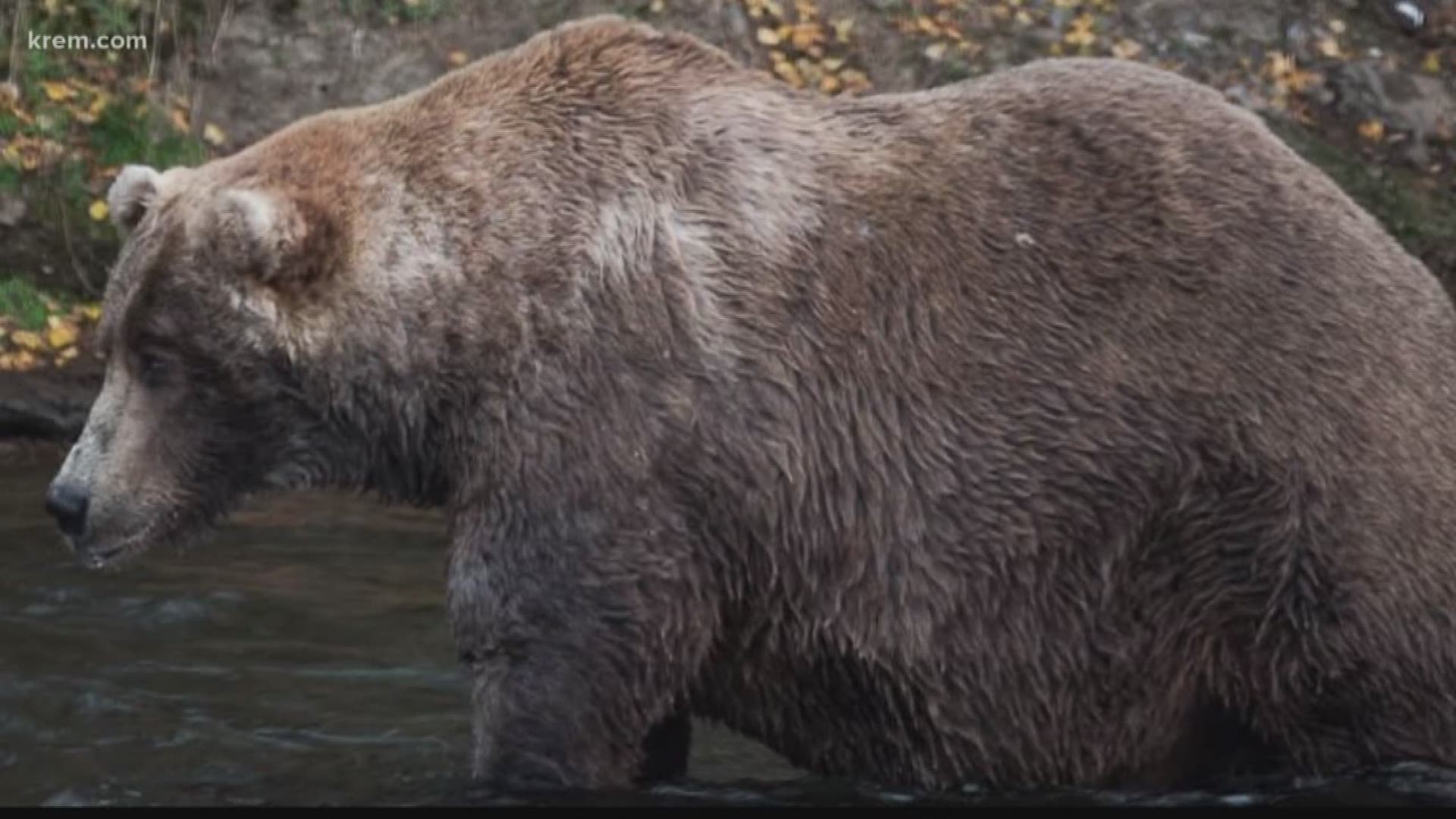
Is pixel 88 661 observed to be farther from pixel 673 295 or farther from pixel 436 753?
pixel 673 295

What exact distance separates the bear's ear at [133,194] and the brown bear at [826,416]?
2 cm

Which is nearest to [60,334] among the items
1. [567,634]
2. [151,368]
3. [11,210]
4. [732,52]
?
[11,210]

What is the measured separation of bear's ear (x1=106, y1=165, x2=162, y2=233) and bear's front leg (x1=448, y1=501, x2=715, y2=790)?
3.95ft

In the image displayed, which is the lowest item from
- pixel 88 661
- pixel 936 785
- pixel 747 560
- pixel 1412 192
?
pixel 1412 192

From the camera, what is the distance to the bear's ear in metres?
6.95

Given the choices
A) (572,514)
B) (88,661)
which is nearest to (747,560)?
(572,514)

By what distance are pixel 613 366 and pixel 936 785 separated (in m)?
1.37

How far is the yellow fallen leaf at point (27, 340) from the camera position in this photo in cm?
1248

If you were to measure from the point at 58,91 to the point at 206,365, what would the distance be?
7.87m

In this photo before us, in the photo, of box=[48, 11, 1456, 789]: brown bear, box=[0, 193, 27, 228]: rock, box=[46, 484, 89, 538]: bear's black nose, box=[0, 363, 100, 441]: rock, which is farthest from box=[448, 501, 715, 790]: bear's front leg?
box=[0, 193, 27, 228]: rock

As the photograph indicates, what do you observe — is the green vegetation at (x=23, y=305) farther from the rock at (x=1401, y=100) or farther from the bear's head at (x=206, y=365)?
the rock at (x=1401, y=100)

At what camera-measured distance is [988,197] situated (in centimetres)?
690

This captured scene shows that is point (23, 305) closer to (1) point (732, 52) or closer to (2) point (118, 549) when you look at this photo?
(1) point (732, 52)

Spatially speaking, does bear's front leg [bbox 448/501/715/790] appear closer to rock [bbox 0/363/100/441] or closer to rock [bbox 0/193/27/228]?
rock [bbox 0/363/100/441]
